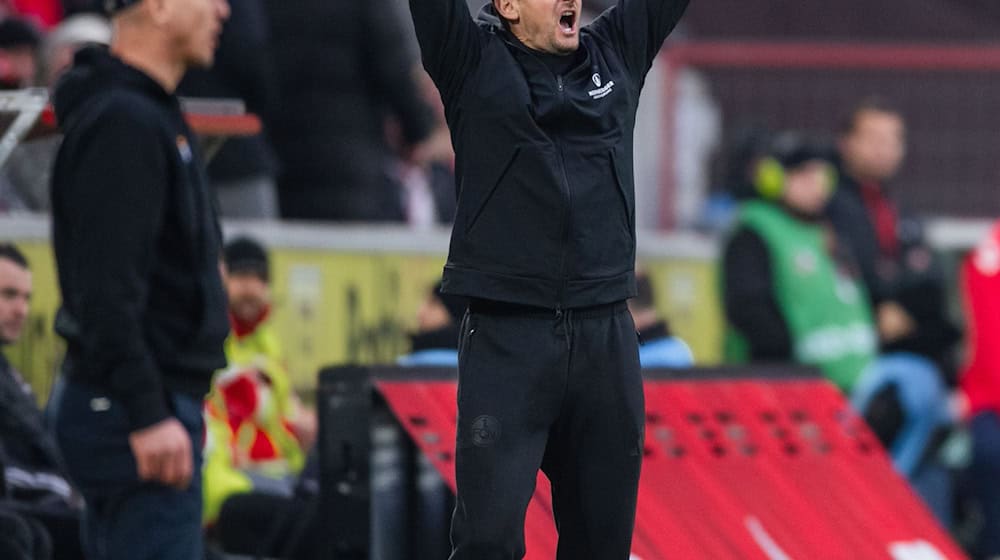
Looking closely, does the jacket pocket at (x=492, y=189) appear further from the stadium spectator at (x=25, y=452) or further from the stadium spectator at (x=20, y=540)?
the stadium spectator at (x=25, y=452)

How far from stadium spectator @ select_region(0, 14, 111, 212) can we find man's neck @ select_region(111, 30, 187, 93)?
1794mm

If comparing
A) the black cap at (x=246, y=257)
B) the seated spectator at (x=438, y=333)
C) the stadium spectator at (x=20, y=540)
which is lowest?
the seated spectator at (x=438, y=333)

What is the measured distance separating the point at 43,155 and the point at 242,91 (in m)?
1.42

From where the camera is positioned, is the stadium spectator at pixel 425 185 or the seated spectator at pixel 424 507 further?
the stadium spectator at pixel 425 185

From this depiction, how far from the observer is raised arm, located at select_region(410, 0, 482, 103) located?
15.0 feet

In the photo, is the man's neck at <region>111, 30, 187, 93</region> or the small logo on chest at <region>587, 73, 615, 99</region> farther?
the man's neck at <region>111, 30, 187, 93</region>

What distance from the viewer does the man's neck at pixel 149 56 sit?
5066mm

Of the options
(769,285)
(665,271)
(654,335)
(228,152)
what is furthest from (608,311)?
Result: (665,271)

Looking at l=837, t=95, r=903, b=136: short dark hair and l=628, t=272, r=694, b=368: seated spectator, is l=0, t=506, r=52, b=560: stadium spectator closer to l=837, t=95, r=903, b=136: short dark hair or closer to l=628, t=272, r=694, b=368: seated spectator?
l=628, t=272, r=694, b=368: seated spectator

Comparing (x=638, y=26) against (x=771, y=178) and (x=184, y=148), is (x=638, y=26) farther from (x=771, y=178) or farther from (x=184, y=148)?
(x=771, y=178)

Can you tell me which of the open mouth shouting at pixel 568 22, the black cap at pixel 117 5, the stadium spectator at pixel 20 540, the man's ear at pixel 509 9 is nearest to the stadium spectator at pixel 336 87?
the stadium spectator at pixel 20 540

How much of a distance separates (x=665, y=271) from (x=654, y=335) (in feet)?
11.1

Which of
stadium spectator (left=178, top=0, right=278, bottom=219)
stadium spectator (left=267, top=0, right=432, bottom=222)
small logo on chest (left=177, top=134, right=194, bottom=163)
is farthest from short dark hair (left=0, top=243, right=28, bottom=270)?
stadium spectator (left=267, top=0, right=432, bottom=222)

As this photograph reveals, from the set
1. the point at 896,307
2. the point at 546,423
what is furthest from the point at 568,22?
the point at 896,307
